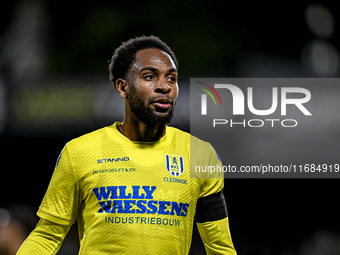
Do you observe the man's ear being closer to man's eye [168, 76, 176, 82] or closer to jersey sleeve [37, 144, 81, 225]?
man's eye [168, 76, 176, 82]

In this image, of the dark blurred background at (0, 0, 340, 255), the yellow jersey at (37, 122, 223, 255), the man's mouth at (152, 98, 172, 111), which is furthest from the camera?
the dark blurred background at (0, 0, 340, 255)

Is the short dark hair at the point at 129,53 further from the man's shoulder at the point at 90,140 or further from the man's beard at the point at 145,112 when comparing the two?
the man's shoulder at the point at 90,140

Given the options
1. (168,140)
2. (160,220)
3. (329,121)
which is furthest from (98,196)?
(329,121)

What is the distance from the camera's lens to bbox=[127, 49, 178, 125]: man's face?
1.48 meters

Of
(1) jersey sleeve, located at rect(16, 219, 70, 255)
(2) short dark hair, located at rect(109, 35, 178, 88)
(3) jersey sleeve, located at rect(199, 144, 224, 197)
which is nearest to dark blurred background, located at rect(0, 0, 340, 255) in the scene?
(2) short dark hair, located at rect(109, 35, 178, 88)

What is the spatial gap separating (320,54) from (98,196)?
1.91 m

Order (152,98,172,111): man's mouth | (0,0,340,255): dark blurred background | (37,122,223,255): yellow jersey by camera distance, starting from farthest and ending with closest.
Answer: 1. (0,0,340,255): dark blurred background
2. (152,98,172,111): man's mouth
3. (37,122,223,255): yellow jersey

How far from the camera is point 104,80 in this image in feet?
8.21

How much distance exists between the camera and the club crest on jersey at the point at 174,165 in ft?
4.89

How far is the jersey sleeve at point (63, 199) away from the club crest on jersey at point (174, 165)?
397 mm

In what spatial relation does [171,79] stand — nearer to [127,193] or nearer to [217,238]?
[127,193]

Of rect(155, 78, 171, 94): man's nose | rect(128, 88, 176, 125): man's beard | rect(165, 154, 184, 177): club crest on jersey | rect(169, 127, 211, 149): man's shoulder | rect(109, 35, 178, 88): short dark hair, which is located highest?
rect(109, 35, 178, 88): short dark hair

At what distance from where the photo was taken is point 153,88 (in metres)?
1.48

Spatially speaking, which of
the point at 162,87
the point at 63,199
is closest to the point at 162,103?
the point at 162,87
